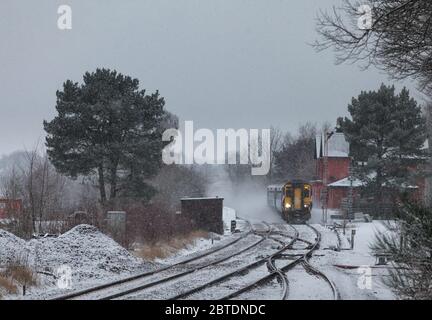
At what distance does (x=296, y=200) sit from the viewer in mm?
44094

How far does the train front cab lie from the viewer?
4397 cm

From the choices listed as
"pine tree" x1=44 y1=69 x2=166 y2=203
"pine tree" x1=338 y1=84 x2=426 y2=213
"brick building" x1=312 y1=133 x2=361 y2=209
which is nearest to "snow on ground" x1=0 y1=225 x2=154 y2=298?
"pine tree" x1=44 y1=69 x2=166 y2=203

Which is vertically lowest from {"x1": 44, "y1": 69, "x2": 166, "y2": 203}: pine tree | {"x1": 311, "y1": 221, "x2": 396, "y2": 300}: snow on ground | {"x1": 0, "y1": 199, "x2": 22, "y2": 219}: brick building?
{"x1": 311, "y1": 221, "x2": 396, "y2": 300}: snow on ground

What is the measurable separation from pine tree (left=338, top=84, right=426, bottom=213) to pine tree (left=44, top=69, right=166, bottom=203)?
19.5m

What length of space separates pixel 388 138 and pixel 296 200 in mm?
9191

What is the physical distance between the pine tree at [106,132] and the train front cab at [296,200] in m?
12.0

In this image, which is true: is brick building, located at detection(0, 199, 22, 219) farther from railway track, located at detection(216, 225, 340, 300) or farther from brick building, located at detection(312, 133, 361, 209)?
brick building, located at detection(312, 133, 361, 209)

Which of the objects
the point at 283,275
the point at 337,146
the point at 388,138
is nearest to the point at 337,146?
the point at 337,146

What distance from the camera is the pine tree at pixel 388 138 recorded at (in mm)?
46562

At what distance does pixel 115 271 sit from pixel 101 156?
18453 millimetres

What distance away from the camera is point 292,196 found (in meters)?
43.9

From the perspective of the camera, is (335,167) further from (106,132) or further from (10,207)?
(10,207)

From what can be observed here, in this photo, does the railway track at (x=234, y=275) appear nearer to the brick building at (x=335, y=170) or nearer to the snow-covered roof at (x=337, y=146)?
the brick building at (x=335, y=170)
